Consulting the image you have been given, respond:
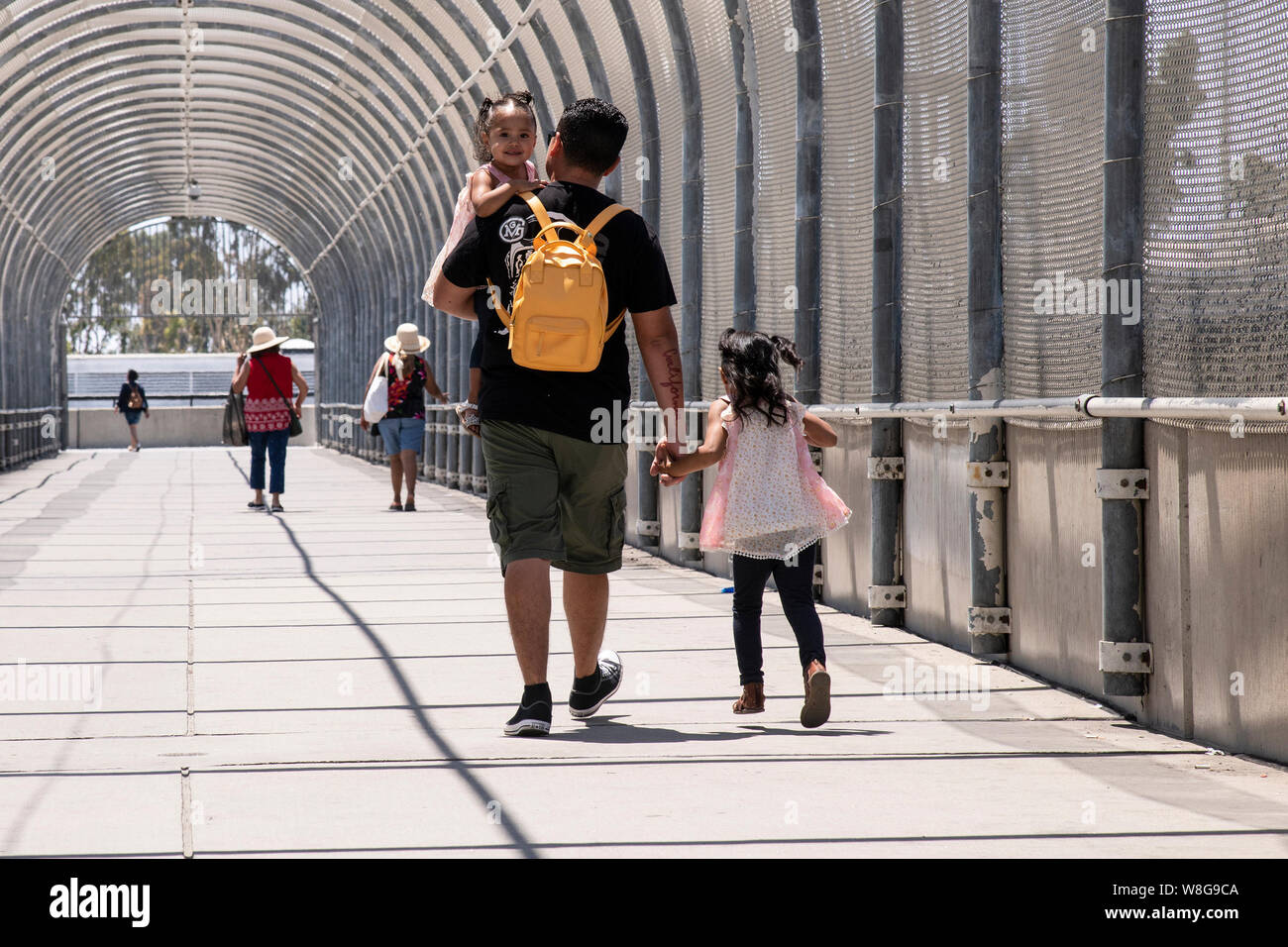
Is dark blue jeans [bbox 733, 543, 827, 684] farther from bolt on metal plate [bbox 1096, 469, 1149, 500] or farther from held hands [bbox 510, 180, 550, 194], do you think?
held hands [bbox 510, 180, 550, 194]

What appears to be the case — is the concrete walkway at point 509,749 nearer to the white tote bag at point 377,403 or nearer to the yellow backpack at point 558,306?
the yellow backpack at point 558,306

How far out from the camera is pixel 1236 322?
518 cm

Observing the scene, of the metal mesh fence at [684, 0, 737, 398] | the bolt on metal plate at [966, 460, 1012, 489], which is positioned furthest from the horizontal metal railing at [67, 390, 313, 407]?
the bolt on metal plate at [966, 460, 1012, 489]

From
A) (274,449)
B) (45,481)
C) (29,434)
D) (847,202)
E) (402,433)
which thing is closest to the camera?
(847,202)

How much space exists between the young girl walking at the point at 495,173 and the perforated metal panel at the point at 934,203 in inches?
94.9

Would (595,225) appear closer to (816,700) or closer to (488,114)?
(488,114)

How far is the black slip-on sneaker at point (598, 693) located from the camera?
19.1 feet

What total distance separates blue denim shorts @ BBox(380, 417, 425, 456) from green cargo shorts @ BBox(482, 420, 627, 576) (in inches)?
454

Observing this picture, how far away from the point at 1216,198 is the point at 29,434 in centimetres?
2969

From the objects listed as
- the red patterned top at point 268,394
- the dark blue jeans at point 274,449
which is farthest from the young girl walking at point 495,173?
the dark blue jeans at point 274,449

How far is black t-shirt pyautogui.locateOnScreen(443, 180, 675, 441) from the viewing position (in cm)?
550

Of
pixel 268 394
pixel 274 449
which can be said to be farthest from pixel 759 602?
pixel 274 449

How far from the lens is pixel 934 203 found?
794cm
